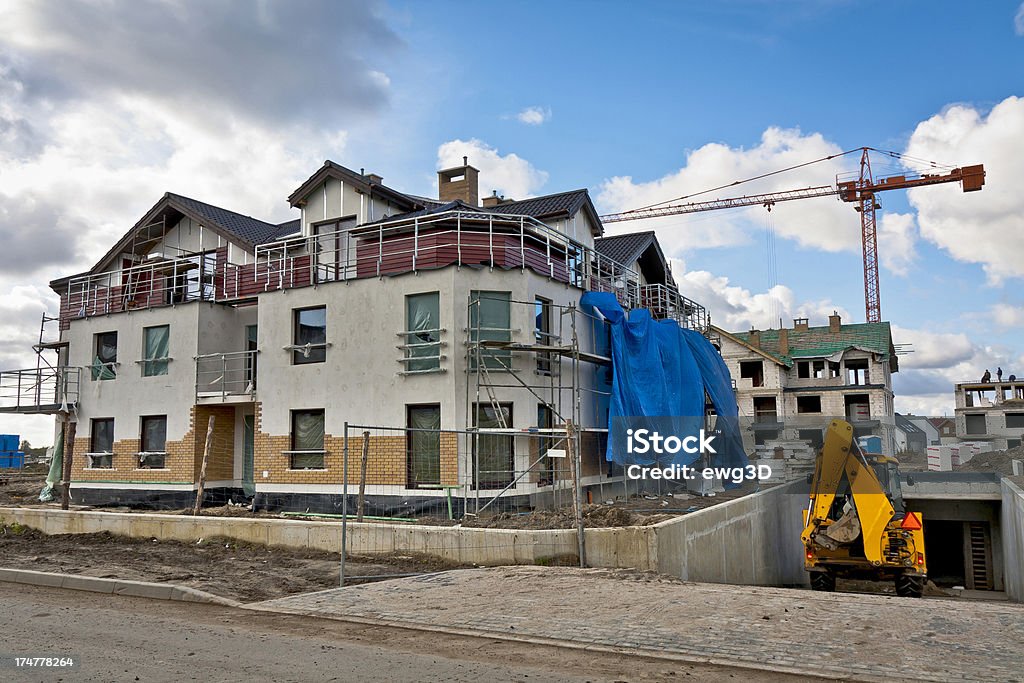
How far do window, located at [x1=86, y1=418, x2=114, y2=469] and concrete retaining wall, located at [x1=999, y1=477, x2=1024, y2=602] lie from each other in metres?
25.3

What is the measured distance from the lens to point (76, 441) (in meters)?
26.2

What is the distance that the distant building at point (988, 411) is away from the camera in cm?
5466

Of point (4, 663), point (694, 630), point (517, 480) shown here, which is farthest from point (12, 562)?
point (694, 630)

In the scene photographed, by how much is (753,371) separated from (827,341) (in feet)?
19.7

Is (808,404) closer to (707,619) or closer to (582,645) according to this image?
(707,619)

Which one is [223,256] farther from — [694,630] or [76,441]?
[694,630]

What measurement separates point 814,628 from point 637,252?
21427mm

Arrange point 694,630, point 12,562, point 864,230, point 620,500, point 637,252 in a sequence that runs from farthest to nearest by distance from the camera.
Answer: point 864,230 < point 637,252 < point 620,500 < point 12,562 < point 694,630

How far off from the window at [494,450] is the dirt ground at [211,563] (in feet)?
18.9

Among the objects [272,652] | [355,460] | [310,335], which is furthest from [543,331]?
[272,652]

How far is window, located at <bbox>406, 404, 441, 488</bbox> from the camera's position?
1966cm

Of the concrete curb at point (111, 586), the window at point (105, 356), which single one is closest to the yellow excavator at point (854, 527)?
the concrete curb at point (111, 586)

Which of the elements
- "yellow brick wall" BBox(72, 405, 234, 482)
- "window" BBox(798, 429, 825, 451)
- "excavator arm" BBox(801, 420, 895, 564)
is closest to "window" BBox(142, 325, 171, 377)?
"yellow brick wall" BBox(72, 405, 234, 482)

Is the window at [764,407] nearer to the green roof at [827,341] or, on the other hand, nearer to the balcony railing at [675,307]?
the green roof at [827,341]
